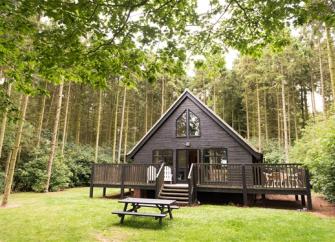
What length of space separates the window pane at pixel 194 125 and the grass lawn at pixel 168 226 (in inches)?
229

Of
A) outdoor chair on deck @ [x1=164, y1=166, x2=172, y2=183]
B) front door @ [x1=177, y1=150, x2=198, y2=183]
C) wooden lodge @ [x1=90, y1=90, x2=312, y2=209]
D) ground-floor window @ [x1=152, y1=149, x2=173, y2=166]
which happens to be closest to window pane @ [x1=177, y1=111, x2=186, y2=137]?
wooden lodge @ [x1=90, y1=90, x2=312, y2=209]

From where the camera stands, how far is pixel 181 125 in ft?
51.0

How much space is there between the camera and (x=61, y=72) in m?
4.83

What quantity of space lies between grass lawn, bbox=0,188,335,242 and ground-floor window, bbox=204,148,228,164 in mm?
4388

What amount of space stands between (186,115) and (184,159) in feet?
8.72

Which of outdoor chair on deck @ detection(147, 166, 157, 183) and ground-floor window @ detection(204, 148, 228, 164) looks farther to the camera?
ground-floor window @ detection(204, 148, 228, 164)

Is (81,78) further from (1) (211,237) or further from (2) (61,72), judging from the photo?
(1) (211,237)

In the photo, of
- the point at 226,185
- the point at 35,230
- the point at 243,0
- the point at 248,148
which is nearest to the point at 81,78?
the point at 243,0

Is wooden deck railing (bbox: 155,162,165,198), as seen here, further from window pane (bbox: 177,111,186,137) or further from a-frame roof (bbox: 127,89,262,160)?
a-frame roof (bbox: 127,89,262,160)

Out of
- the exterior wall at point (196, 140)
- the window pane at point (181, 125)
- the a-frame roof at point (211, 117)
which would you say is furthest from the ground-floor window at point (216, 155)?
the window pane at point (181, 125)

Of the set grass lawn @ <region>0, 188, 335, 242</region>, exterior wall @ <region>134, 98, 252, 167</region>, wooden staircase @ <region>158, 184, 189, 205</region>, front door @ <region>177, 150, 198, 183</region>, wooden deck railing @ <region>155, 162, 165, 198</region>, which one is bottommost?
grass lawn @ <region>0, 188, 335, 242</region>

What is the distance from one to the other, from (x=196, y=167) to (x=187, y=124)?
344 cm

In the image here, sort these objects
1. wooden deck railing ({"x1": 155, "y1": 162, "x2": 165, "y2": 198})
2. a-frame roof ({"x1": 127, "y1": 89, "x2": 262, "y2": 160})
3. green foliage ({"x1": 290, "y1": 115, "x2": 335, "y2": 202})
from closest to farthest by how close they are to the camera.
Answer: green foliage ({"x1": 290, "y1": 115, "x2": 335, "y2": 202})
wooden deck railing ({"x1": 155, "y1": 162, "x2": 165, "y2": 198})
a-frame roof ({"x1": 127, "y1": 89, "x2": 262, "y2": 160})

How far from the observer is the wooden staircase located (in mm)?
11898
